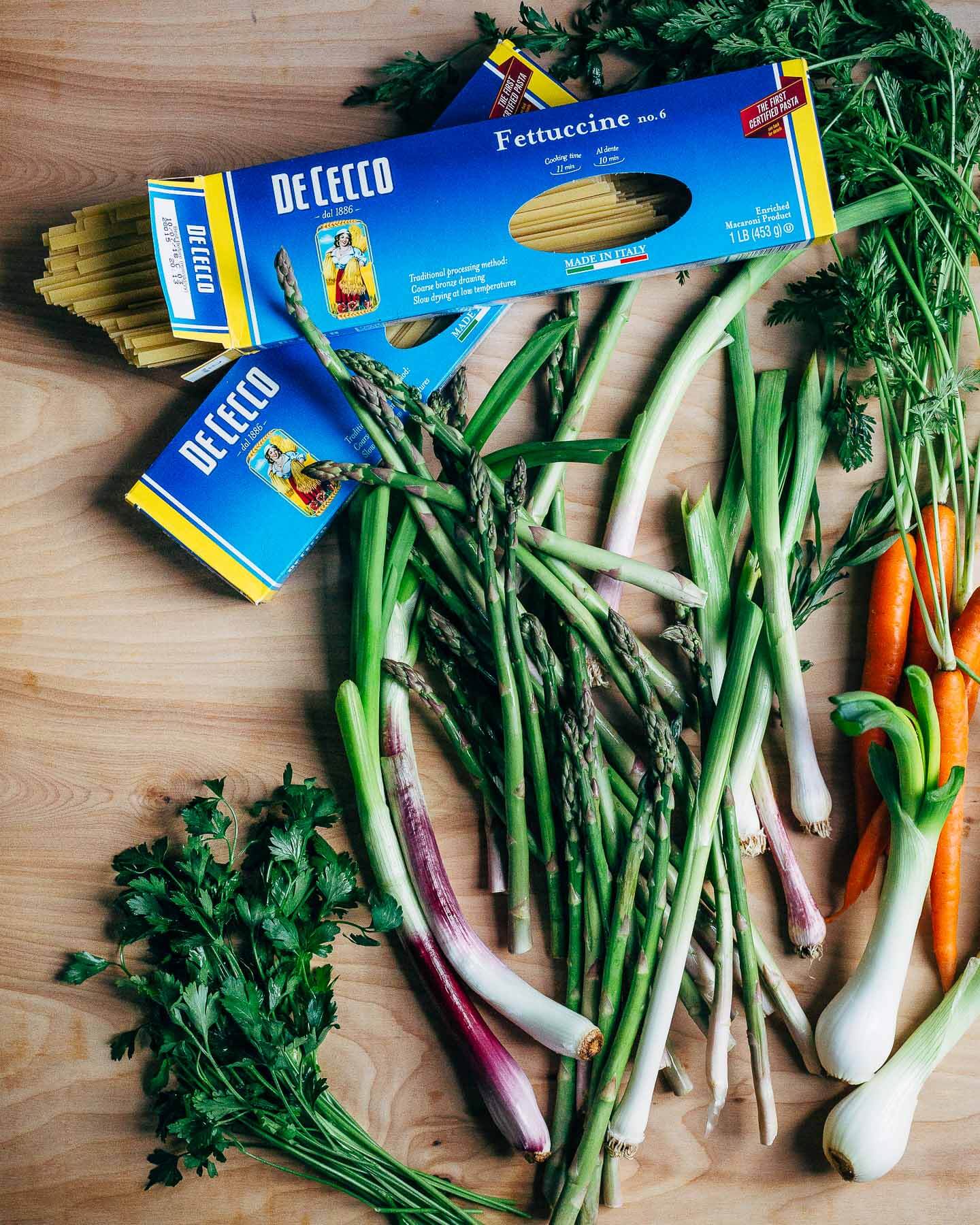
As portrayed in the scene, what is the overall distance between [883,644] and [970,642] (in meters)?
0.12

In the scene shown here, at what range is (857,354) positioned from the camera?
1.30 metres

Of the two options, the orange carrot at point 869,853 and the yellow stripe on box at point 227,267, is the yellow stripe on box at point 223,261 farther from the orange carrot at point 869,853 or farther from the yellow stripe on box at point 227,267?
the orange carrot at point 869,853

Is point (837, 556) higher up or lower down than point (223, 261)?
lower down

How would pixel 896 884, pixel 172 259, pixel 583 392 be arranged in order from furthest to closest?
pixel 583 392
pixel 896 884
pixel 172 259

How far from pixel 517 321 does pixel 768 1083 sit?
1196 millimetres

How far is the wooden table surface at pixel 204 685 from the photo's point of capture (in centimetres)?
132

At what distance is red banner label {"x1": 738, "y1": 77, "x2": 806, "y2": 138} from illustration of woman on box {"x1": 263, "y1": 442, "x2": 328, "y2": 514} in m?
0.74

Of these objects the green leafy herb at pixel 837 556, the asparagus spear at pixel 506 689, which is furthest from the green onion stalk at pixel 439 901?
the green leafy herb at pixel 837 556

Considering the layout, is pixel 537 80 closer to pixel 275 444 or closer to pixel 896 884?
pixel 275 444

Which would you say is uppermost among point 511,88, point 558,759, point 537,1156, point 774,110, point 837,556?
point 511,88

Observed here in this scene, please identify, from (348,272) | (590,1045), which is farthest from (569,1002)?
(348,272)

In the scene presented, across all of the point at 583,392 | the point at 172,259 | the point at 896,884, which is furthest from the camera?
the point at 583,392

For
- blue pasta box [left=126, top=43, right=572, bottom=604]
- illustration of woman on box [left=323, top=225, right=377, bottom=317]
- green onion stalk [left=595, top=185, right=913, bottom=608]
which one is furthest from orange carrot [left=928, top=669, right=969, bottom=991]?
illustration of woman on box [left=323, top=225, right=377, bottom=317]

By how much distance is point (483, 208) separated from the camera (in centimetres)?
119
